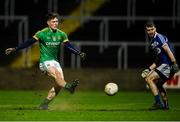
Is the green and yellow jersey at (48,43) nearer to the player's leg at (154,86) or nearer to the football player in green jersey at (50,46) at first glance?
the football player in green jersey at (50,46)

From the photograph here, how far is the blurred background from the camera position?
27.7m

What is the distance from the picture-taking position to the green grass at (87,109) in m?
15.6

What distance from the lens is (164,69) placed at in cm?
1847

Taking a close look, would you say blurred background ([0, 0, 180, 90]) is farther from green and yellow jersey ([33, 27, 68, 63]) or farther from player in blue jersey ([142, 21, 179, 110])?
green and yellow jersey ([33, 27, 68, 63])

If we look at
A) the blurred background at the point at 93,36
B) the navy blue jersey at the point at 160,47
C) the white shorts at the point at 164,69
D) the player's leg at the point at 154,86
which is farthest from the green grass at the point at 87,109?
the blurred background at the point at 93,36

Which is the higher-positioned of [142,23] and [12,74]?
[142,23]

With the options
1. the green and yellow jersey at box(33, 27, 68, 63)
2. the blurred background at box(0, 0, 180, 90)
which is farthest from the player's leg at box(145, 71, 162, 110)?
the blurred background at box(0, 0, 180, 90)

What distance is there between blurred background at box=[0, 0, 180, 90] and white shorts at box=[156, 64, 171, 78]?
856 centimetres

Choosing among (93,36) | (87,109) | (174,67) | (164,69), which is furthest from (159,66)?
(93,36)

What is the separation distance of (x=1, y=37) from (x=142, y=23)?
551 cm

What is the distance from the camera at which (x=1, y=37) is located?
99.3 ft

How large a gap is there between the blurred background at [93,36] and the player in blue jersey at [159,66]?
8471 millimetres

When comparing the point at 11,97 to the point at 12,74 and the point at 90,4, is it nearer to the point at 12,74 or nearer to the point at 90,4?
the point at 12,74

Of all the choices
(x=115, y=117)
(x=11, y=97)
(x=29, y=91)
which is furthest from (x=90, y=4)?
(x=115, y=117)
